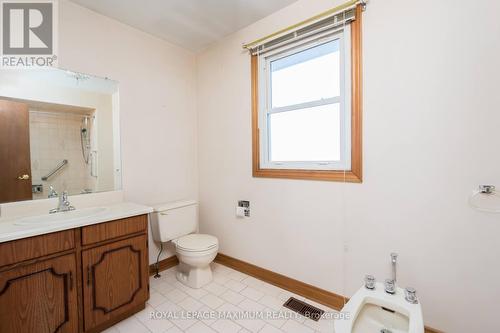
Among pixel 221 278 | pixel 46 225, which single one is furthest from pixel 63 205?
pixel 221 278

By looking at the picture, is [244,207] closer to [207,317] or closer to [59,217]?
[207,317]

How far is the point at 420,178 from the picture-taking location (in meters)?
1.39

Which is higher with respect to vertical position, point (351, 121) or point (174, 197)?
point (351, 121)

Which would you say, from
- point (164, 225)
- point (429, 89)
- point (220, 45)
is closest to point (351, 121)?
point (429, 89)

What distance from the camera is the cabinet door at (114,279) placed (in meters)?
1.42

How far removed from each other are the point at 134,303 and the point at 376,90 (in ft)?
7.60

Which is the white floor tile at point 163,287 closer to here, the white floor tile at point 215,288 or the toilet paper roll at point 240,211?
the white floor tile at point 215,288

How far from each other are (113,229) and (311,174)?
1.53m

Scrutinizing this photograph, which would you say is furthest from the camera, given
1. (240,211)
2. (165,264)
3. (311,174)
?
(165,264)

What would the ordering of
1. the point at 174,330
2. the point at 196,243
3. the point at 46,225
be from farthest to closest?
the point at 196,243
the point at 174,330
the point at 46,225

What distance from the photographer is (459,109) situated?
127 cm

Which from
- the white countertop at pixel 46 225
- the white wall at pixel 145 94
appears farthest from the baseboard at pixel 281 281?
the white countertop at pixel 46 225

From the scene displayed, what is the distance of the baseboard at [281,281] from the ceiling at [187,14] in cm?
238

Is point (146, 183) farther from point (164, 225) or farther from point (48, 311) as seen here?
point (48, 311)
